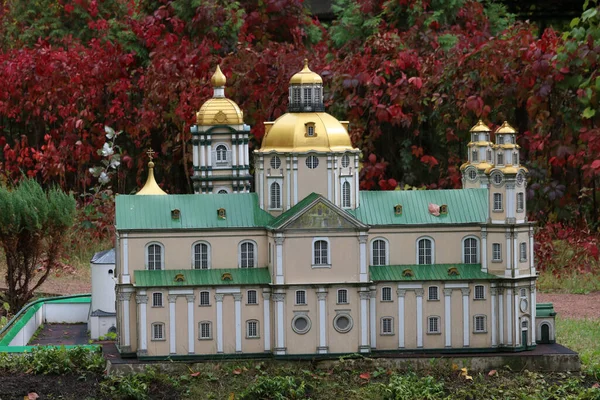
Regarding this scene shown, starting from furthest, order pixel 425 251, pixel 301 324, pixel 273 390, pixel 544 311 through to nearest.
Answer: pixel 544 311 < pixel 425 251 < pixel 301 324 < pixel 273 390

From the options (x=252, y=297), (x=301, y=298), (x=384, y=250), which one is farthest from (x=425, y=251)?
(x=252, y=297)

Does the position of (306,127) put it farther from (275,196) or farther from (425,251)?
(425,251)

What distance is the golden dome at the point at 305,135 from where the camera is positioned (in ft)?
87.5

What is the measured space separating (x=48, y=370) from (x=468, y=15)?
22519mm

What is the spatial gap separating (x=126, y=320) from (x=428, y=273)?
220 inches

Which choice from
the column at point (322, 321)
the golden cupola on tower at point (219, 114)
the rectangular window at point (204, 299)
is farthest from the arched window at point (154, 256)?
the golden cupola on tower at point (219, 114)

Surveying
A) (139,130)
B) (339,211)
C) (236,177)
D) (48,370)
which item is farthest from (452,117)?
(48,370)

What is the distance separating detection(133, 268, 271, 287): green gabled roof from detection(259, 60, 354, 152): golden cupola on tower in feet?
7.70

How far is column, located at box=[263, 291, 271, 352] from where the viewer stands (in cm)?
2619

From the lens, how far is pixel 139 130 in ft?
140

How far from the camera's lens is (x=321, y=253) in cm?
2605

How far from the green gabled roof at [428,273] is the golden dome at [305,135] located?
2371 millimetres

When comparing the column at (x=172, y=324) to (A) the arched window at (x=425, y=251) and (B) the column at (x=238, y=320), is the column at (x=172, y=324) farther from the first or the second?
(A) the arched window at (x=425, y=251)

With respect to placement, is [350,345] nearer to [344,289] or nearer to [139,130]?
[344,289]
